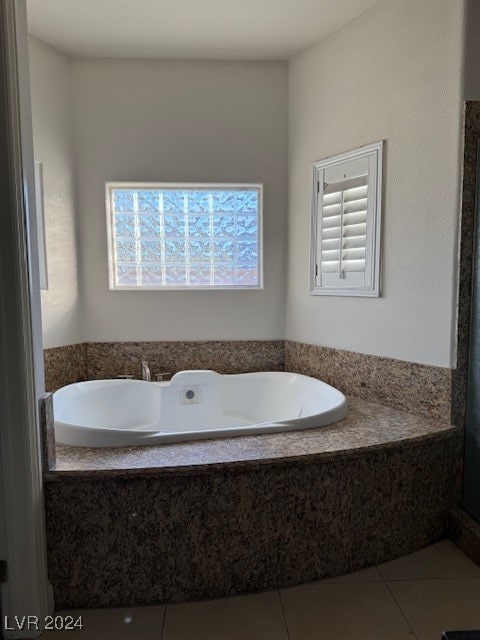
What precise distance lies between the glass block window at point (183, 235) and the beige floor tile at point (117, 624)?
70.3 inches

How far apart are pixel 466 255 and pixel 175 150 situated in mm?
1815

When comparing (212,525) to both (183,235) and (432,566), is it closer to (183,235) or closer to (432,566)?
(432,566)

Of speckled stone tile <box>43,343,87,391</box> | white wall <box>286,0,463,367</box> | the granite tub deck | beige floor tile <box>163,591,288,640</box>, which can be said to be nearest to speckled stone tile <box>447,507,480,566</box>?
the granite tub deck

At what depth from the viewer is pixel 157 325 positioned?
2799 millimetres

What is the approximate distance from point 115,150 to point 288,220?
1192mm

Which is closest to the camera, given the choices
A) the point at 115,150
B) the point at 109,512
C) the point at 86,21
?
the point at 109,512

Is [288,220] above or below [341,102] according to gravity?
below

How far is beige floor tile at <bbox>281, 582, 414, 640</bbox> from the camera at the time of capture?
1458 millimetres

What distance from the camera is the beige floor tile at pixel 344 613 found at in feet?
4.78

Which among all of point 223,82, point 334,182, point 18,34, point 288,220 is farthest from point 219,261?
point 18,34

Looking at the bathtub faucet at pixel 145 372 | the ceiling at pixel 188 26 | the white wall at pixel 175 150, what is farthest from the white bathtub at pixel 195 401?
the ceiling at pixel 188 26

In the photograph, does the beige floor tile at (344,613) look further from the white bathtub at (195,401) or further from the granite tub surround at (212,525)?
the white bathtub at (195,401)

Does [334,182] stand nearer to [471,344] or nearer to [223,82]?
[223,82]

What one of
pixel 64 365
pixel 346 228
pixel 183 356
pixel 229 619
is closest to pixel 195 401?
pixel 183 356
